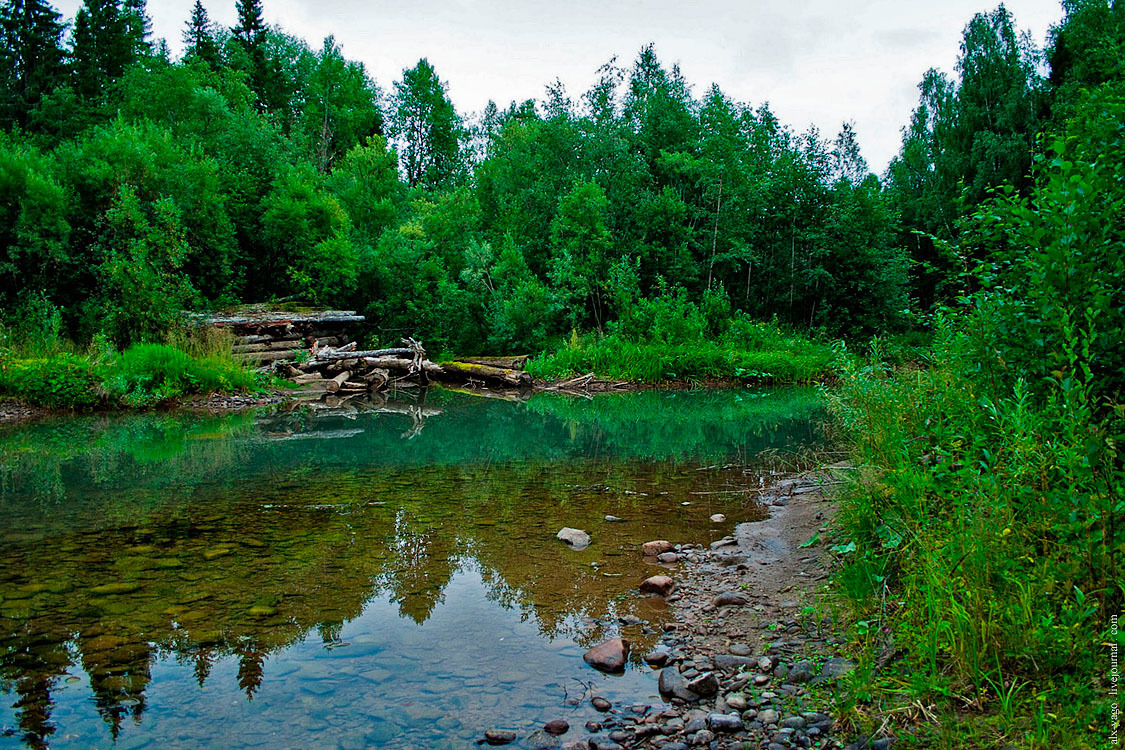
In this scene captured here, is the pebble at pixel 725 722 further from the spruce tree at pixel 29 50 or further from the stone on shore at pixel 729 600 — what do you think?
the spruce tree at pixel 29 50

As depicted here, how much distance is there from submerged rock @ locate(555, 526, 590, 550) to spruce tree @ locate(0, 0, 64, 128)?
4704 cm

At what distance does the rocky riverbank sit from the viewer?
2881mm

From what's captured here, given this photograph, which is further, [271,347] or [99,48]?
[99,48]

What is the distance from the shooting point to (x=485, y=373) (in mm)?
21000

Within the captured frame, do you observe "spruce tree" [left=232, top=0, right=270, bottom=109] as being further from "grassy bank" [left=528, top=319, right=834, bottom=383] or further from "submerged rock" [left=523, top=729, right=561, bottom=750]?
"submerged rock" [left=523, top=729, right=561, bottom=750]

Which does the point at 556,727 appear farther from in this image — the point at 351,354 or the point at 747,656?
the point at 351,354

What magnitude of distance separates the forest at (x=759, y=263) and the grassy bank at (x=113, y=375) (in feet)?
0.57

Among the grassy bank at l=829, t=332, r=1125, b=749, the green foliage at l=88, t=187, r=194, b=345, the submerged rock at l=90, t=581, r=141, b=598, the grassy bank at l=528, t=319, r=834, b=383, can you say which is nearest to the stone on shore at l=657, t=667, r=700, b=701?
the grassy bank at l=829, t=332, r=1125, b=749

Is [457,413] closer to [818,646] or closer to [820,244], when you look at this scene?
[818,646]

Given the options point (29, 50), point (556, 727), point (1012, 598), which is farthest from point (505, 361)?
point (29, 50)

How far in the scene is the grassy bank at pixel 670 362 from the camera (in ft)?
68.9

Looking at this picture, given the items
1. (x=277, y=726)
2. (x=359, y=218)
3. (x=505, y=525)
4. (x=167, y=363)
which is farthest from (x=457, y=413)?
(x=359, y=218)

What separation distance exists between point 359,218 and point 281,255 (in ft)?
22.5

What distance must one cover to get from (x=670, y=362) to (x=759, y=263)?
28.0ft
